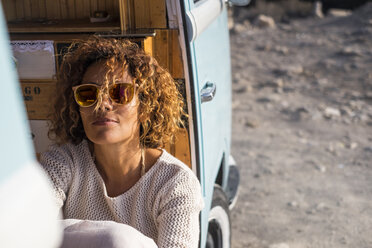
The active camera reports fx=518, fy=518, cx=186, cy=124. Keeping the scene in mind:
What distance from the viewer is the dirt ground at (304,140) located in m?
3.88

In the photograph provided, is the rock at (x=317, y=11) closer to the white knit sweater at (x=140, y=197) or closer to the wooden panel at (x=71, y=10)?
the wooden panel at (x=71, y=10)

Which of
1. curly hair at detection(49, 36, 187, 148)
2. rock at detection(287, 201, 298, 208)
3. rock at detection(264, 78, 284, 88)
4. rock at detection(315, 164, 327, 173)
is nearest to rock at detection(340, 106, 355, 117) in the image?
rock at detection(264, 78, 284, 88)

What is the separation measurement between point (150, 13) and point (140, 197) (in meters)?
0.78

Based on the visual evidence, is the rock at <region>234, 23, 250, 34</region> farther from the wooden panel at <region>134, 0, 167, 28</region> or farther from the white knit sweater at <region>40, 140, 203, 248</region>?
the white knit sweater at <region>40, 140, 203, 248</region>

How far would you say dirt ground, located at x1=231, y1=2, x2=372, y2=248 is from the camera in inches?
153

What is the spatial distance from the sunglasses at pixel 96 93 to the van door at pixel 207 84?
378 millimetres

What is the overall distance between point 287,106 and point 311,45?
13.0 ft

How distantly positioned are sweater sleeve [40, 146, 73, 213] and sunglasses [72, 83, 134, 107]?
0.82ft

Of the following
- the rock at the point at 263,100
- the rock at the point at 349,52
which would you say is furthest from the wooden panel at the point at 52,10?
the rock at the point at 349,52

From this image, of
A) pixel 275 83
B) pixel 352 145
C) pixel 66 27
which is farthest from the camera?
pixel 275 83

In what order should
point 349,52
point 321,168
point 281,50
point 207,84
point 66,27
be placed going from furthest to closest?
point 281,50 < point 349,52 < point 321,168 < point 207,84 < point 66,27

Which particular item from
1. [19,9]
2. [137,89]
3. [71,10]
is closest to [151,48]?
[137,89]

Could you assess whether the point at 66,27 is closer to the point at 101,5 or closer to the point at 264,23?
the point at 101,5

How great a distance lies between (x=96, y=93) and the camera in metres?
1.87
